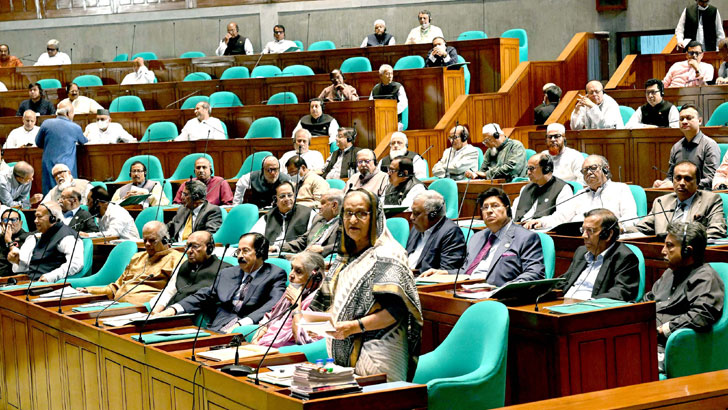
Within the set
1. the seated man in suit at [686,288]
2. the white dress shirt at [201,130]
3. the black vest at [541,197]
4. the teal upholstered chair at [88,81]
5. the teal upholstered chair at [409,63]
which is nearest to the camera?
the seated man in suit at [686,288]

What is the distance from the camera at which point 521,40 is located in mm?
9375

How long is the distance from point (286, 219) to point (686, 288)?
272 centimetres

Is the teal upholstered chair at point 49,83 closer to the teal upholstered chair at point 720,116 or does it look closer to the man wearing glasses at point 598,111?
the man wearing glasses at point 598,111

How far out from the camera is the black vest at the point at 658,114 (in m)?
6.55

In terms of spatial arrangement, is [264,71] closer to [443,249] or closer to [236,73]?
[236,73]

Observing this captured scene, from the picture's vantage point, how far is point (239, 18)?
1155cm

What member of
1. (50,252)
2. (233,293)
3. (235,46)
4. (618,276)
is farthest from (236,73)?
(618,276)

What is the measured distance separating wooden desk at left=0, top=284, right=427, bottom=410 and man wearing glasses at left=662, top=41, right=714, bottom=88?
5.17m

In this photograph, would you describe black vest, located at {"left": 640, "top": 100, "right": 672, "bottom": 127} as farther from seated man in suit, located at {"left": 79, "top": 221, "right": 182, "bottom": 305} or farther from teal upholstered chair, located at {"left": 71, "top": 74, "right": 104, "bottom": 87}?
teal upholstered chair, located at {"left": 71, "top": 74, "right": 104, "bottom": 87}

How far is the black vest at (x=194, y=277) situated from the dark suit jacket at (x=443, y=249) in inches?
34.6

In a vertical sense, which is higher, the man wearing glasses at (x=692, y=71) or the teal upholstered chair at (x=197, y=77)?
the teal upholstered chair at (x=197, y=77)

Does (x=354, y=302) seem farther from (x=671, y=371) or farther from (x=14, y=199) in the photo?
(x=14, y=199)

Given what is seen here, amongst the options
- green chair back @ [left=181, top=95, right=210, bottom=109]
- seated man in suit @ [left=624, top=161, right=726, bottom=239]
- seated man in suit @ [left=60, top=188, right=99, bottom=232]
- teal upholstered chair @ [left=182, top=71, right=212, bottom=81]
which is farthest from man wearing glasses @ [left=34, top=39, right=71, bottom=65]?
seated man in suit @ [left=624, top=161, right=726, bottom=239]

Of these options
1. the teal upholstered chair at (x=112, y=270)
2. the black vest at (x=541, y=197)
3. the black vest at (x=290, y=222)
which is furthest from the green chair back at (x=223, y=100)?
the black vest at (x=541, y=197)
